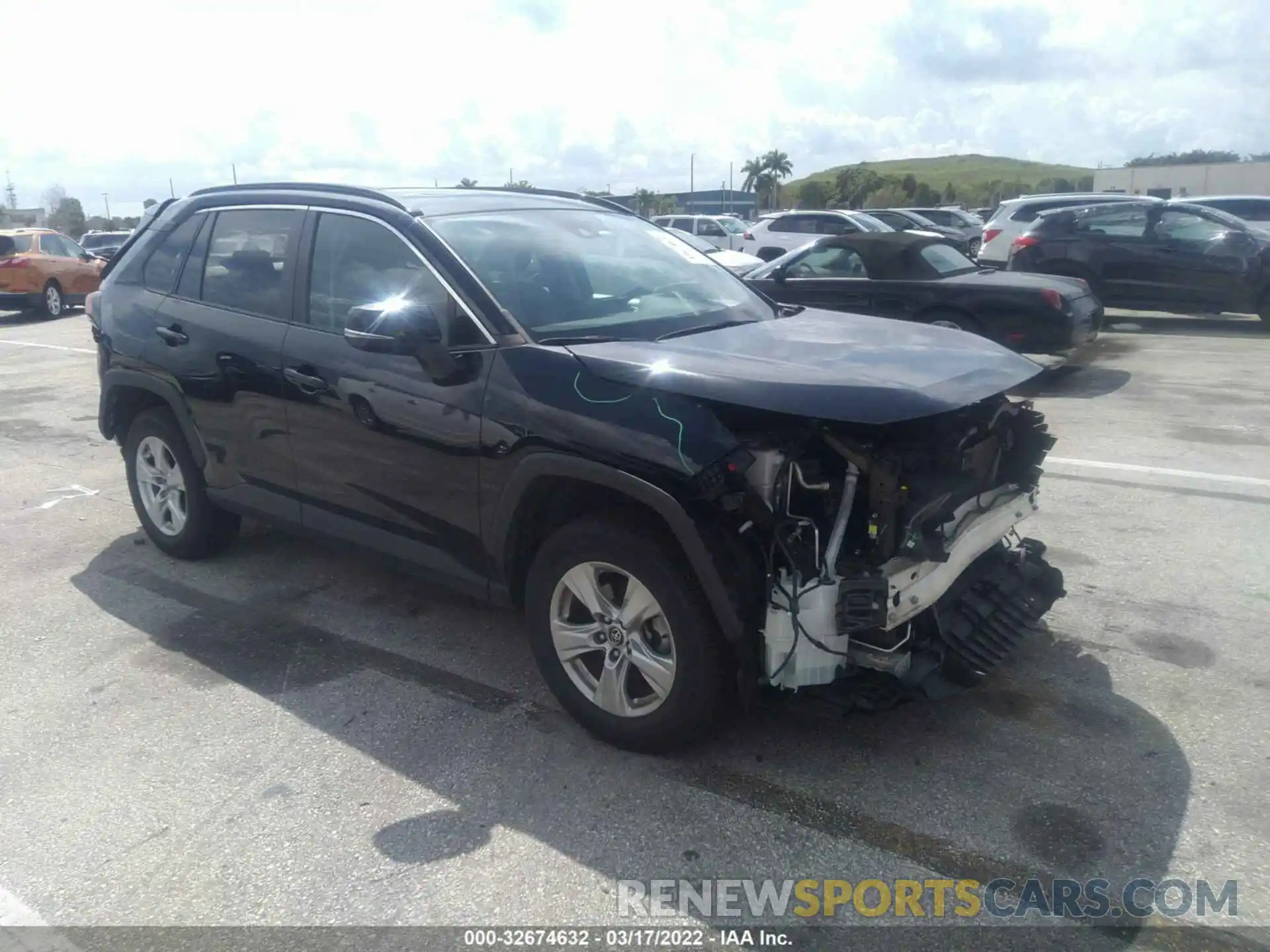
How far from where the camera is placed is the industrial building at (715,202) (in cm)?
5050

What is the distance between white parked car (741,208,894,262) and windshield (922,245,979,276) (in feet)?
30.1

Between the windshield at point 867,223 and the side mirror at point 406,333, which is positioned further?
the windshield at point 867,223

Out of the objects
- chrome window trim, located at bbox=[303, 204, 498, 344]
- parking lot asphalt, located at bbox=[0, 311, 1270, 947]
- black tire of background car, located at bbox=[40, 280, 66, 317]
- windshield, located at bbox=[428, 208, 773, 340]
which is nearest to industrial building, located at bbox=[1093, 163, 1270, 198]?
black tire of background car, located at bbox=[40, 280, 66, 317]

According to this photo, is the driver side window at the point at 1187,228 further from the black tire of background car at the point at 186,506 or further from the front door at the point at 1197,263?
the black tire of background car at the point at 186,506

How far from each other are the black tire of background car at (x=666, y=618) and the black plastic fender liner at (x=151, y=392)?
2274mm

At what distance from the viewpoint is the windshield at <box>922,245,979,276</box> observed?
34.4ft

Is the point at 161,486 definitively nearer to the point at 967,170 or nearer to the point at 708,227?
the point at 708,227

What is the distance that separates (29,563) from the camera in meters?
5.71

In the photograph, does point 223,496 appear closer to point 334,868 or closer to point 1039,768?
point 334,868

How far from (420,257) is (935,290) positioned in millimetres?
7189

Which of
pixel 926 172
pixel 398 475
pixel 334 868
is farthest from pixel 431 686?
pixel 926 172

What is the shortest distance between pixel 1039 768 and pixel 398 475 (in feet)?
8.22

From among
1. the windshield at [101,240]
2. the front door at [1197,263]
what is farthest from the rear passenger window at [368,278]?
the windshield at [101,240]

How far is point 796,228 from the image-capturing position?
2106 cm
